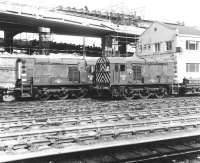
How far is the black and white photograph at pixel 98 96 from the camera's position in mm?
7797

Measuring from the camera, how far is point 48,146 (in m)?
8.30

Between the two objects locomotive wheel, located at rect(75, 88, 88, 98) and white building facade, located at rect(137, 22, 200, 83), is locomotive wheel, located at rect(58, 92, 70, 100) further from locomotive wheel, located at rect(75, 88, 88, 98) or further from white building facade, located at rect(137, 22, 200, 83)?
white building facade, located at rect(137, 22, 200, 83)

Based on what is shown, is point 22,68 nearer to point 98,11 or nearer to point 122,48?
point 122,48

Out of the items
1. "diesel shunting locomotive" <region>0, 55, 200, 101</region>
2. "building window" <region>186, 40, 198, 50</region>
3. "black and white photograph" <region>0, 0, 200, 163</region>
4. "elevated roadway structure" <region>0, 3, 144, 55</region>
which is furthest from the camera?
"elevated roadway structure" <region>0, 3, 144, 55</region>

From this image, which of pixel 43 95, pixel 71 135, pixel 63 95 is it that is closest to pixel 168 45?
pixel 63 95

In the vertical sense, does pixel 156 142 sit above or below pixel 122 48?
below

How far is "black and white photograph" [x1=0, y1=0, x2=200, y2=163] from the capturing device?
780 cm

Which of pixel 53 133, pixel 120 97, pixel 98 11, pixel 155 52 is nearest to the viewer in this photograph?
pixel 53 133

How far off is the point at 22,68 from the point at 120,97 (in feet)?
26.0

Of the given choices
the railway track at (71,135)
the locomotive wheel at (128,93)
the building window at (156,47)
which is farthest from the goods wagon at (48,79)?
the building window at (156,47)

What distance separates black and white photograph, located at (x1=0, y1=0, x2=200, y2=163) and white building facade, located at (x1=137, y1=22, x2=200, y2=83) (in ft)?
0.32

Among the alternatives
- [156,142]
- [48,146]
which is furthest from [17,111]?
[156,142]

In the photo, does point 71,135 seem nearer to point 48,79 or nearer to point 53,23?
point 48,79

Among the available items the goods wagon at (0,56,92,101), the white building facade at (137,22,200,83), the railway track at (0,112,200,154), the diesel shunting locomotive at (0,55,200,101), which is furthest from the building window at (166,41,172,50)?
the railway track at (0,112,200,154)
